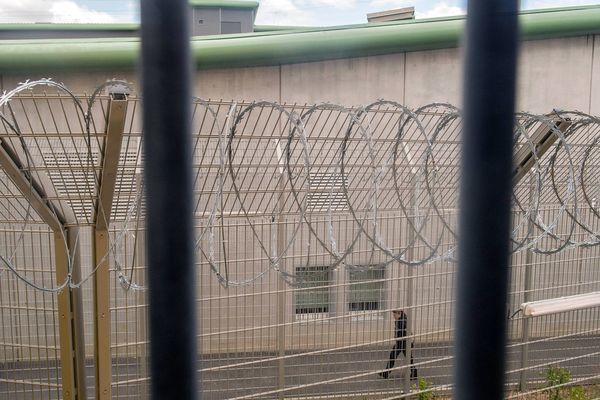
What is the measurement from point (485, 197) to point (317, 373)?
308 centimetres

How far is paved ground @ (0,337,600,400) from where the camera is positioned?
3.28 m

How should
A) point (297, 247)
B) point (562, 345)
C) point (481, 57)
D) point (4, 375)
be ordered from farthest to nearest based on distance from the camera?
point (562, 345)
point (297, 247)
point (4, 375)
point (481, 57)

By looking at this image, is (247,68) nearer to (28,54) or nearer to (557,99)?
(28,54)

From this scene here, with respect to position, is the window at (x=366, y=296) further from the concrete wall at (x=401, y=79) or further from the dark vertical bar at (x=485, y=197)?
the dark vertical bar at (x=485, y=197)

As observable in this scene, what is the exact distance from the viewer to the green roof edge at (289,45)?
501 centimetres

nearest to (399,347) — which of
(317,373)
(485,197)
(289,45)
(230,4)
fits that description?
(317,373)

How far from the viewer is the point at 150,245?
0.69m

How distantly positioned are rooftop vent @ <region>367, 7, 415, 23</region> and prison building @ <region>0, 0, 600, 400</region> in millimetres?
724

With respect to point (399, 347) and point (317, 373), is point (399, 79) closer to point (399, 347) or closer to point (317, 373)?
point (399, 347)

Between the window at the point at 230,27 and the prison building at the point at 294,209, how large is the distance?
0.12 feet

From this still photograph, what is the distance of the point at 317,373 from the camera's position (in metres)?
3.57

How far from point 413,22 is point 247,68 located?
1780 mm

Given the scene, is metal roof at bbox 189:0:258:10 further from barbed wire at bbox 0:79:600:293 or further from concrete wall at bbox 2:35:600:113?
barbed wire at bbox 0:79:600:293

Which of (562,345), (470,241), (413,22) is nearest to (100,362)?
(470,241)
